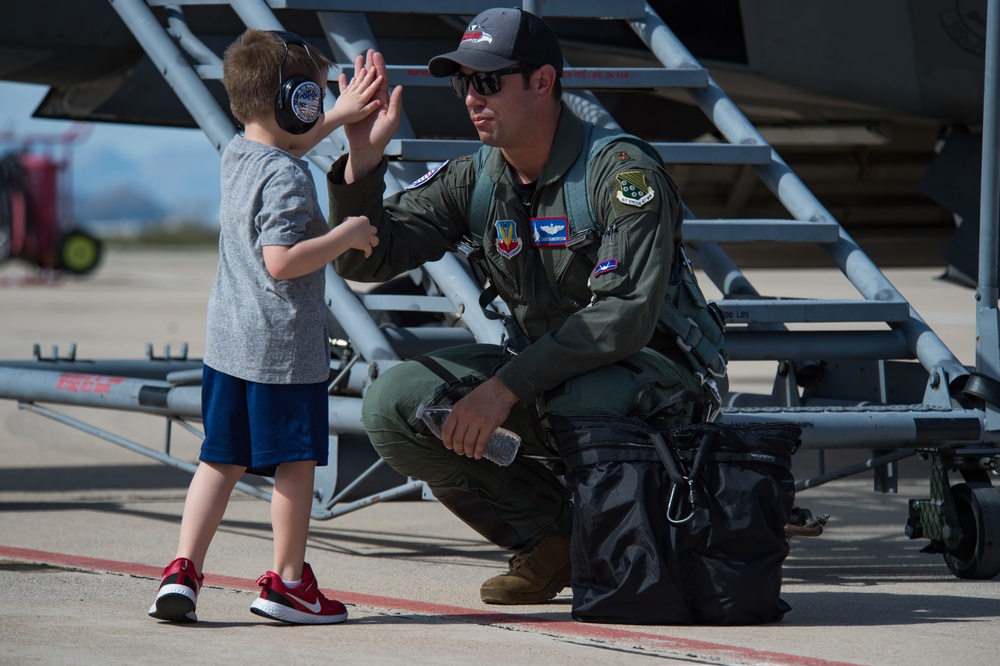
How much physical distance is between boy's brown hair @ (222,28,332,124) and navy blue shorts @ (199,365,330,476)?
626 mm

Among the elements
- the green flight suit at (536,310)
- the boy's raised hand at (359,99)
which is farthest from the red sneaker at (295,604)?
the boy's raised hand at (359,99)

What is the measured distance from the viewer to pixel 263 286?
3.02m

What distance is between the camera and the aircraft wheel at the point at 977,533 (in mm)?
3783

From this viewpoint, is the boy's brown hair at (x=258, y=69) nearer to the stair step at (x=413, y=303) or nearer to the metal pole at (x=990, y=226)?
the stair step at (x=413, y=303)

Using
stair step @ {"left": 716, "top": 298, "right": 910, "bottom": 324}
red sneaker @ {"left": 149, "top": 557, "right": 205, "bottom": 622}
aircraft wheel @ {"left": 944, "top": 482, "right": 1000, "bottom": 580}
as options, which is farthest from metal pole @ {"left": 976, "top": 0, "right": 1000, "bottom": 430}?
red sneaker @ {"left": 149, "top": 557, "right": 205, "bottom": 622}

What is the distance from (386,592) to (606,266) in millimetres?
1175

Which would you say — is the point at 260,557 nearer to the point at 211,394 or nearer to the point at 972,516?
the point at 211,394

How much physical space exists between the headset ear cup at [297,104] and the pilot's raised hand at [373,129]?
0.60 feet

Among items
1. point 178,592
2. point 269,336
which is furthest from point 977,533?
point 178,592

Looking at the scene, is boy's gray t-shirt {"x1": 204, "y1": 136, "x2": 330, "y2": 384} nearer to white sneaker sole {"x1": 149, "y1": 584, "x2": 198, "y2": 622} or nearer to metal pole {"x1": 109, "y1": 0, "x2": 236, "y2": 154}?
white sneaker sole {"x1": 149, "y1": 584, "x2": 198, "y2": 622}

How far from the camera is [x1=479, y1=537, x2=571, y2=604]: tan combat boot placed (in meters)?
3.38

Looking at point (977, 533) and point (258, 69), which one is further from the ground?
point (258, 69)

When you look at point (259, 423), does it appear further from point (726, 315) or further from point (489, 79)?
point (726, 315)

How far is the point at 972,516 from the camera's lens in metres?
3.89
